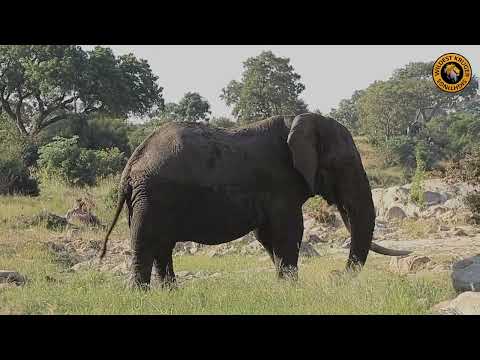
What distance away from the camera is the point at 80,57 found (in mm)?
42875

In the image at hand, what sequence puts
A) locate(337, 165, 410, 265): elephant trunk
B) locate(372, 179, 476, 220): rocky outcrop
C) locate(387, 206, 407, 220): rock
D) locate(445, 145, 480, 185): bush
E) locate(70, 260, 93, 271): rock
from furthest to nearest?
locate(387, 206, 407, 220): rock, locate(372, 179, 476, 220): rocky outcrop, locate(445, 145, 480, 185): bush, locate(70, 260, 93, 271): rock, locate(337, 165, 410, 265): elephant trunk

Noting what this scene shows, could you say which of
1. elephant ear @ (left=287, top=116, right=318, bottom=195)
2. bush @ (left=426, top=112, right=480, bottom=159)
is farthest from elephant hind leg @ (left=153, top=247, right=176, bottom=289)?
bush @ (left=426, top=112, right=480, bottom=159)

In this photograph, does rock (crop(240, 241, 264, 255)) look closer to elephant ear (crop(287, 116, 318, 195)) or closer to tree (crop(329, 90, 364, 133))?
elephant ear (crop(287, 116, 318, 195))

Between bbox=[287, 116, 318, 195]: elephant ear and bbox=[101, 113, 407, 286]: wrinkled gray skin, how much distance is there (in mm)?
13

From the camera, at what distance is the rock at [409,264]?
10766mm

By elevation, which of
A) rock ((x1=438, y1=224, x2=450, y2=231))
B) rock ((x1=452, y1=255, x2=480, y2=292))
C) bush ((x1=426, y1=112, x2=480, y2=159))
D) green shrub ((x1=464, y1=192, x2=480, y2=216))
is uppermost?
bush ((x1=426, y1=112, x2=480, y2=159))

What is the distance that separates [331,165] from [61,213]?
1124 cm

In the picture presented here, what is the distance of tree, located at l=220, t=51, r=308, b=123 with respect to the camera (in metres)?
47.1

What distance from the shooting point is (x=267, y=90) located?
47.2 metres

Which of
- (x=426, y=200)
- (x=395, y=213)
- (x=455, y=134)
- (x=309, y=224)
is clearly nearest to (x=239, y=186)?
(x=309, y=224)

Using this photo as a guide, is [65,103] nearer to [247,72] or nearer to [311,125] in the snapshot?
[247,72]

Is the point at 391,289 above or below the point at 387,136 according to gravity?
below

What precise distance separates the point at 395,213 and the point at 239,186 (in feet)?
41.5

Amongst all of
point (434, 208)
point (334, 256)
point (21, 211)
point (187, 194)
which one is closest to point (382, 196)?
point (434, 208)
